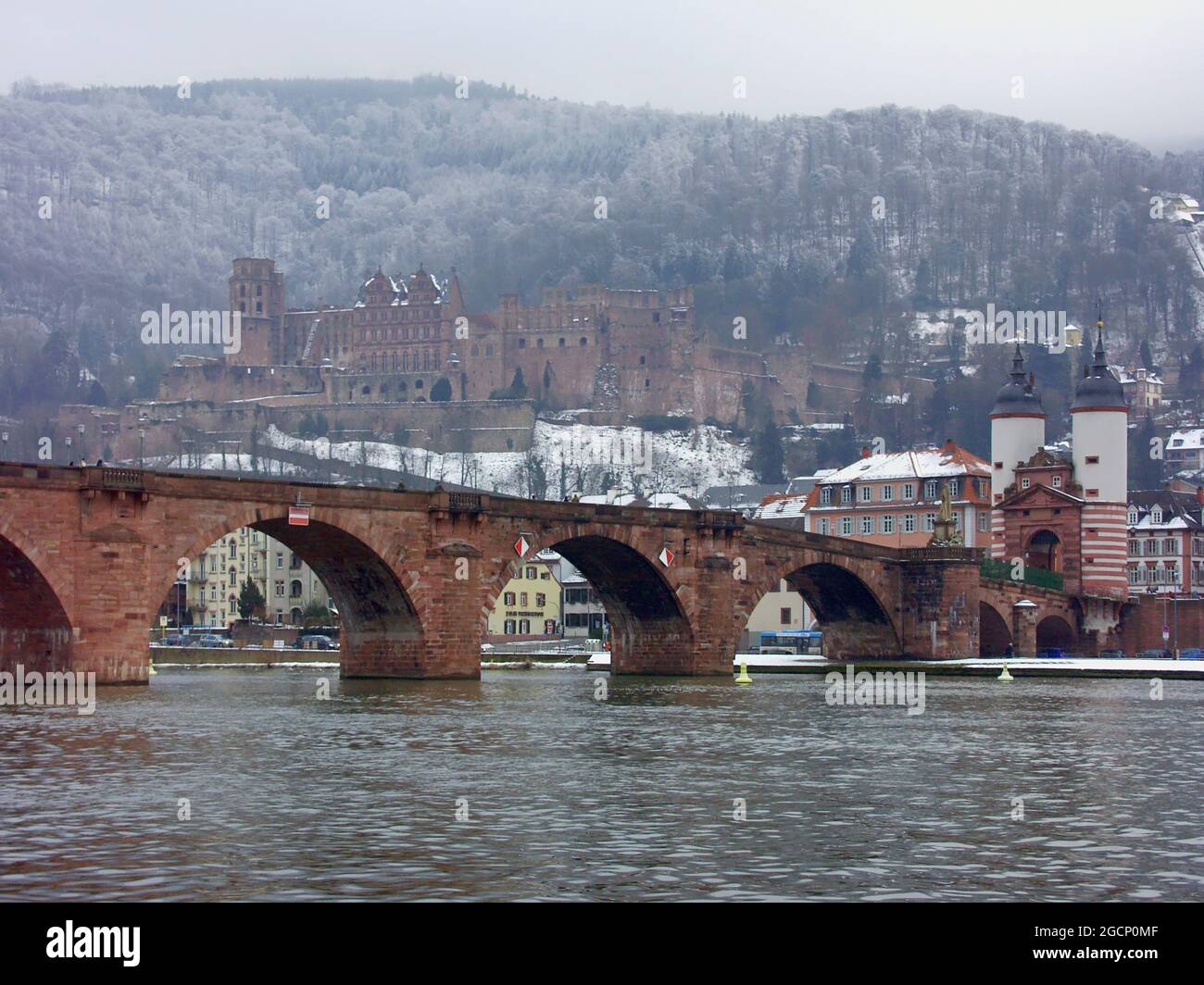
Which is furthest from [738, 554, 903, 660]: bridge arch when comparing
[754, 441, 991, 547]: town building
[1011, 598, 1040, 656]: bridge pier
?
[754, 441, 991, 547]: town building

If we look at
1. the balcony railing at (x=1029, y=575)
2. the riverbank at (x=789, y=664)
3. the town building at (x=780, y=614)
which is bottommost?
the riverbank at (x=789, y=664)

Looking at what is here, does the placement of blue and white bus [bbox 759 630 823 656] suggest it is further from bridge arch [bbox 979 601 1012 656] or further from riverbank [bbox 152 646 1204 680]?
bridge arch [bbox 979 601 1012 656]

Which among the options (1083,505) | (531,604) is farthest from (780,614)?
(1083,505)

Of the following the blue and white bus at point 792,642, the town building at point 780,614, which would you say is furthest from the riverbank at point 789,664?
the town building at point 780,614

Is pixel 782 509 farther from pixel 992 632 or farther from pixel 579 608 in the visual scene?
pixel 992 632

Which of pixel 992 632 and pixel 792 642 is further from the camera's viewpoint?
pixel 792 642

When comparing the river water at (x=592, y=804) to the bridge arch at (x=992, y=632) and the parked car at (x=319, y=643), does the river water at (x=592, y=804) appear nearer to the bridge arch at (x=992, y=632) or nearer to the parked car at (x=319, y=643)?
the bridge arch at (x=992, y=632)

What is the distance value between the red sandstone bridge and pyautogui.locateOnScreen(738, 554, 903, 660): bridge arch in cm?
13

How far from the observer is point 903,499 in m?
153

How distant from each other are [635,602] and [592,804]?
218ft

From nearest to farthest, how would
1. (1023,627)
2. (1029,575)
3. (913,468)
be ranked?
(1023,627) < (1029,575) < (913,468)

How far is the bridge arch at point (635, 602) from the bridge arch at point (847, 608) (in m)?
12.7

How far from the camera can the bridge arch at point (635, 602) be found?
97.2 meters
